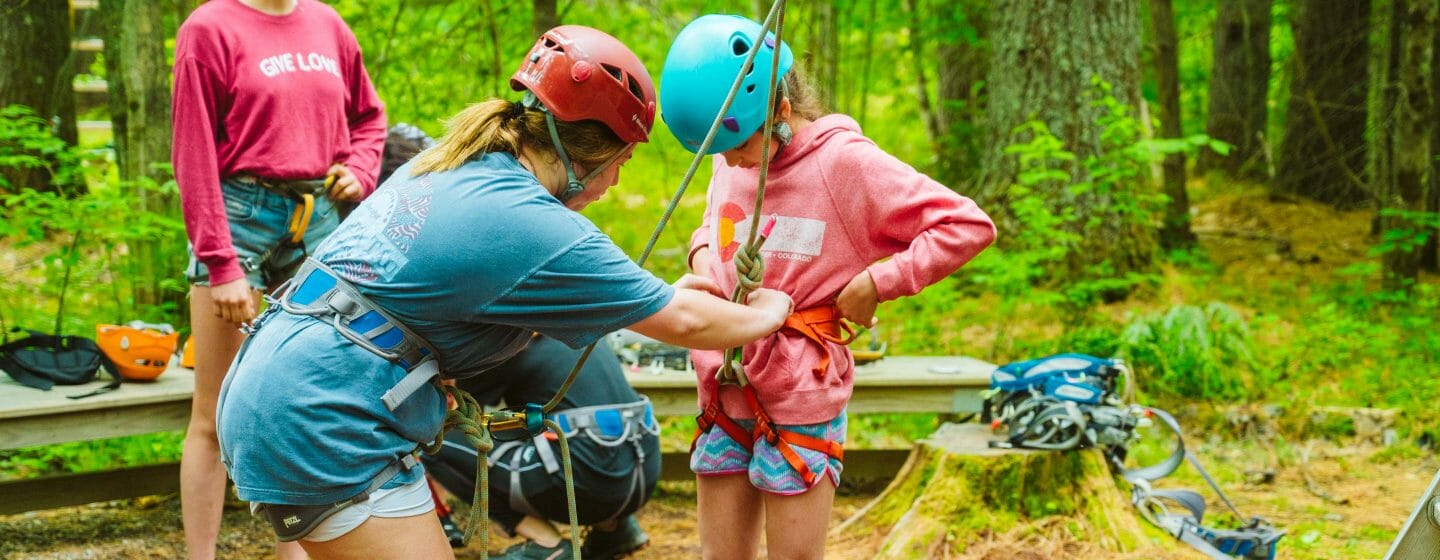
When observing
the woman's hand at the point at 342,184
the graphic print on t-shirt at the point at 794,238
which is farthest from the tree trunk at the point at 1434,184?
the woman's hand at the point at 342,184

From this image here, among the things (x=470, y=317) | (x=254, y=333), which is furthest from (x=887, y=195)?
(x=254, y=333)

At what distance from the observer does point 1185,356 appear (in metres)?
5.98

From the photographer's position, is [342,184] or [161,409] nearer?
[342,184]

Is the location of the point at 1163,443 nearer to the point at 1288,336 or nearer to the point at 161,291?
the point at 1288,336

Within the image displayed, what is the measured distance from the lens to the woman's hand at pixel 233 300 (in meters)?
3.01

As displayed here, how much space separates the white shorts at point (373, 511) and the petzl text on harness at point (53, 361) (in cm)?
230

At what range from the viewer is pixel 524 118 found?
2.10m

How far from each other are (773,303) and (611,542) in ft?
7.21

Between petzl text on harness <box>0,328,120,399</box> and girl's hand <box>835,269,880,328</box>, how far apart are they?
2.77m

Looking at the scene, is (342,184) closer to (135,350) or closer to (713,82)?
(135,350)

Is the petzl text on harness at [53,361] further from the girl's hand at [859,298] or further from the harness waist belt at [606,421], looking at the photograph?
the girl's hand at [859,298]

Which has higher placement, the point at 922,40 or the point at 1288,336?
the point at 922,40

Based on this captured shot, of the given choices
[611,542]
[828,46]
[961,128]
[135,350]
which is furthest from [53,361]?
[961,128]

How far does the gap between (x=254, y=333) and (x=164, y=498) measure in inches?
122
